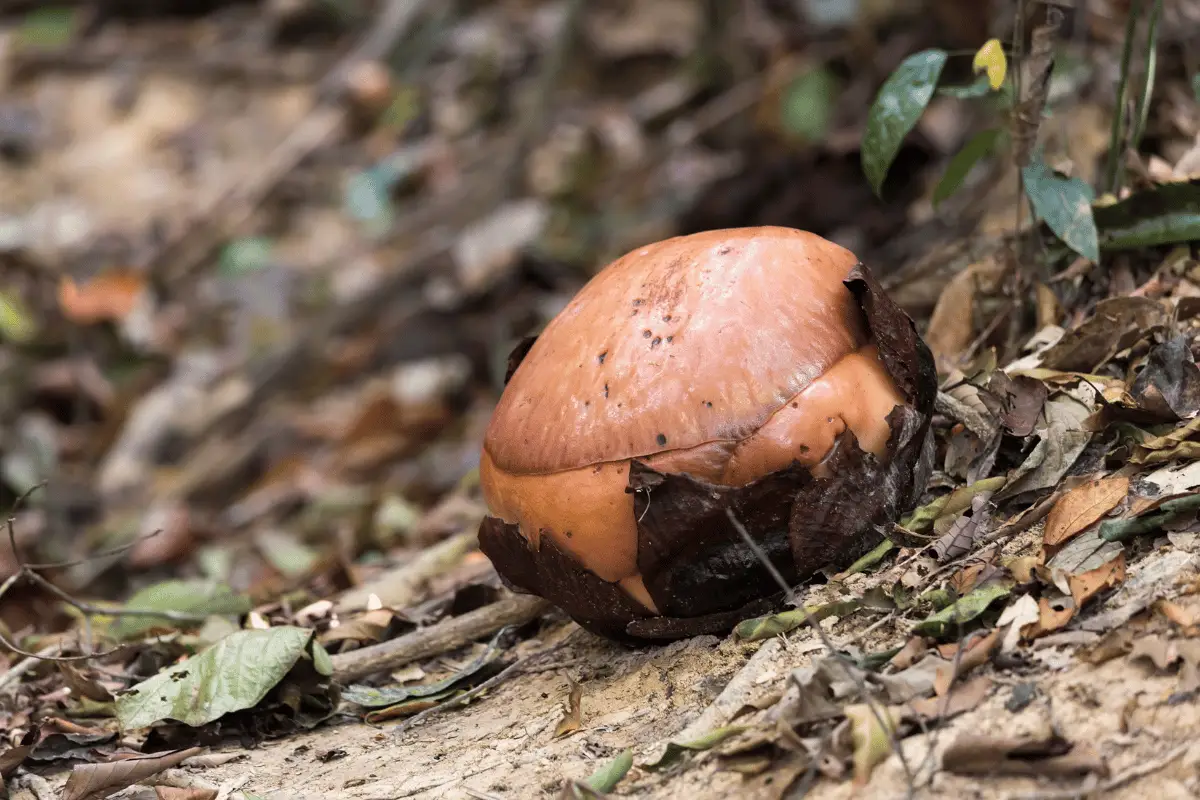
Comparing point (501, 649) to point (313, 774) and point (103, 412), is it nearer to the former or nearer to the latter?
point (313, 774)

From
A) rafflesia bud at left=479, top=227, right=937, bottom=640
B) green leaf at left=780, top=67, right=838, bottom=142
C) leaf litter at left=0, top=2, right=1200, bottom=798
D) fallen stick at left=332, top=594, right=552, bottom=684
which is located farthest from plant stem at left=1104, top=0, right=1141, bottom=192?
green leaf at left=780, top=67, right=838, bottom=142

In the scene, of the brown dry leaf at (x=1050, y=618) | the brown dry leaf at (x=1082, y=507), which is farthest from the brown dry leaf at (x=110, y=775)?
the brown dry leaf at (x=1082, y=507)

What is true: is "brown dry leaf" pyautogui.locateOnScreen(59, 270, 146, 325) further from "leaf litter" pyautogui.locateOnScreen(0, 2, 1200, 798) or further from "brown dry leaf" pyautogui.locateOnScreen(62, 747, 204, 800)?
"brown dry leaf" pyautogui.locateOnScreen(62, 747, 204, 800)

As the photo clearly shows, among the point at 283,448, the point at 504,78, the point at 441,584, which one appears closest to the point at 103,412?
the point at 283,448

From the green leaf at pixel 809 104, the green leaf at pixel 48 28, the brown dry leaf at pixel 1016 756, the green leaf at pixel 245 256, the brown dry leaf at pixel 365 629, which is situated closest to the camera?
the brown dry leaf at pixel 1016 756

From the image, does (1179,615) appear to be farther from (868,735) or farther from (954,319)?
(954,319)

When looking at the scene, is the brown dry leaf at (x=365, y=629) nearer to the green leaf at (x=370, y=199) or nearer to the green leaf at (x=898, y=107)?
the green leaf at (x=898, y=107)
